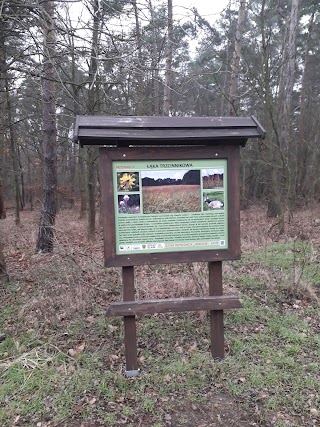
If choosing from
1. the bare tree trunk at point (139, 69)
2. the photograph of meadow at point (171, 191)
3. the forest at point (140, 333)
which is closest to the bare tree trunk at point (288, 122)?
the forest at point (140, 333)

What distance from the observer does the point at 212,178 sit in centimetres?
355

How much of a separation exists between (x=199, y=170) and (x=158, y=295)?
2.37 meters

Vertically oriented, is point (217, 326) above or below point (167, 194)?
below

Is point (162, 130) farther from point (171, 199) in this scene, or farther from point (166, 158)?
point (171, 199)

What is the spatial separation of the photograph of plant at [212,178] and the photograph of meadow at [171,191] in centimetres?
6

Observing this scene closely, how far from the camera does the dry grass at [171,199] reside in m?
3.46

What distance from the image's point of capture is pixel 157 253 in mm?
3500

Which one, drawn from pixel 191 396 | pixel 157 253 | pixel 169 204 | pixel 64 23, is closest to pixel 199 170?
pixel 169 204

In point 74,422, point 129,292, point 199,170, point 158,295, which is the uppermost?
point 199,170

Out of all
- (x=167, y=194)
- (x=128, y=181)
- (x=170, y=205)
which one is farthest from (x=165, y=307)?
(x=128, y=181)

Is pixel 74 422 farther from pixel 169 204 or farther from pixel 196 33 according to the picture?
pixel 196 33

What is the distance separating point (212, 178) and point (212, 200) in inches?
8.9

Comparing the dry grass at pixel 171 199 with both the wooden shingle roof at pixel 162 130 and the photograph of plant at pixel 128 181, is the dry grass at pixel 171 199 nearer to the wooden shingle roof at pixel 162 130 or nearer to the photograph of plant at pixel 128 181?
the photograph of plant at pixel 128 181

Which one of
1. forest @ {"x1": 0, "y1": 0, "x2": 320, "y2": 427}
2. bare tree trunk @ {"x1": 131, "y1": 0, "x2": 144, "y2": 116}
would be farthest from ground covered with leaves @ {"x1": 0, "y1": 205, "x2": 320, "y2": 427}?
bare tree trunk @ {"x1": 131, "y1": 0, "x2": 144, "y2": 116}
